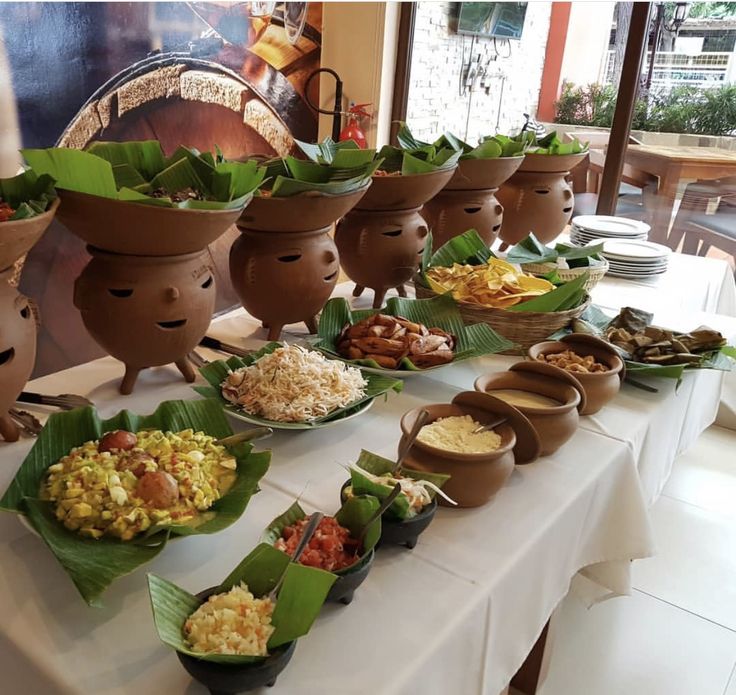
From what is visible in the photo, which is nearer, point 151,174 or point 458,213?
point 151,174

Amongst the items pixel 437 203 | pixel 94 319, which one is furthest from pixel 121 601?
pixel 437 203

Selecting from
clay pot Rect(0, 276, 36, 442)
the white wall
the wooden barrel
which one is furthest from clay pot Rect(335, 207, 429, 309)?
the white wall

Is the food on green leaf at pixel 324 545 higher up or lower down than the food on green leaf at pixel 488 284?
lower down

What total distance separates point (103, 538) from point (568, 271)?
1.22 meters

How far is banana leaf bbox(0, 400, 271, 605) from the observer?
0.65 metres

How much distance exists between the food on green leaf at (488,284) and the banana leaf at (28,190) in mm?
759

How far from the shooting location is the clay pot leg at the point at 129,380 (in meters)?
1.08

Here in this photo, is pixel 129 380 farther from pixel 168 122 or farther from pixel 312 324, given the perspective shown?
pixel 168 122

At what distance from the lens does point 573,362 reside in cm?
118

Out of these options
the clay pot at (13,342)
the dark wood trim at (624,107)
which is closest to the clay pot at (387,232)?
the clay pot at (13,342)

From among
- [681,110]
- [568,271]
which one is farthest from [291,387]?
[681,110]

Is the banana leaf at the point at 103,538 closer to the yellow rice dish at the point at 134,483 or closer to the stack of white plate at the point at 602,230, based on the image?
the yellow rice dish at the point at 134,483

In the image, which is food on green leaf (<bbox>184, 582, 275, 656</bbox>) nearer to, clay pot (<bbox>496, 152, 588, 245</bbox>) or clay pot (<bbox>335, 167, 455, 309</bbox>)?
clay pot (<bbox>335, 167, 455, 309</bbox>)

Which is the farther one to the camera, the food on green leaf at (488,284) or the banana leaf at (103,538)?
the food on green leaf at (488,284)
